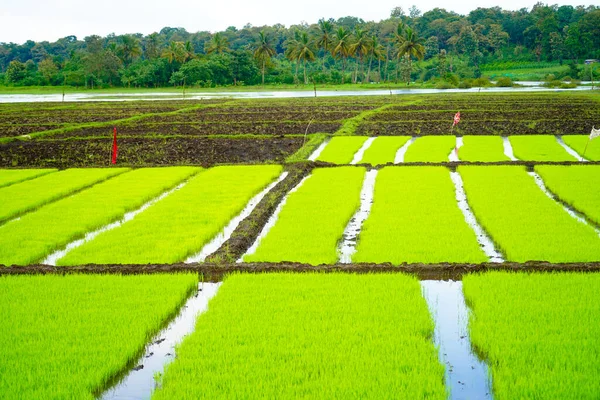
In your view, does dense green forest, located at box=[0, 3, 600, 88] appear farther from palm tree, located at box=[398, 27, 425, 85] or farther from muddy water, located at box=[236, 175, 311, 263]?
muddy water, located at box=[236, 175, 311, 263]

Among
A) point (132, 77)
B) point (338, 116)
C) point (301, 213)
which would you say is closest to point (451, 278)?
point (301, 213)

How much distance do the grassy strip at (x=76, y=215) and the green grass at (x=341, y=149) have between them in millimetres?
3562

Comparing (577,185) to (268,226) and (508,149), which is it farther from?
(508,149)

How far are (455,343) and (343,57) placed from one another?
53915mm

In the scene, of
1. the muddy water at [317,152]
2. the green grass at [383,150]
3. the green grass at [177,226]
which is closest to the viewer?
the green grass at [177,226]

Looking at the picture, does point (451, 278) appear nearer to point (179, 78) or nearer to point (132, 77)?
point (179, 78)

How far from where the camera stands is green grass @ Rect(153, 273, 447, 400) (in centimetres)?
343

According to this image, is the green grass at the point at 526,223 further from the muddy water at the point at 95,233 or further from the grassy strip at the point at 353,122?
the grassy strip at the point at 353,122

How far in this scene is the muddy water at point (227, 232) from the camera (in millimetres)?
6516

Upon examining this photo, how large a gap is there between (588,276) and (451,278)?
1165 mm

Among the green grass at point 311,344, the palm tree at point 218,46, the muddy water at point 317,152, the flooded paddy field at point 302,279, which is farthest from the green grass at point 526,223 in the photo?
the palm tree at point 218,46

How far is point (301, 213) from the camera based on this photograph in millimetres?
8008

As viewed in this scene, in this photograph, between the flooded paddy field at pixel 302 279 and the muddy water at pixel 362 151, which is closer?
the flooded paddy field at pixel 302 279

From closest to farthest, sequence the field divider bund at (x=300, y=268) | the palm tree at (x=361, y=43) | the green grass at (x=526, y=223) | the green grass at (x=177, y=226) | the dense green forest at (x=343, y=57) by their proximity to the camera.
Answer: the field divider bund at (x=300, y=268) < the green grass at (x=526, y=223) < the green grass at (x=177, y=226) < the palm tree at (x=361, y=43) < the dense green forest at (x=343, y=57)
